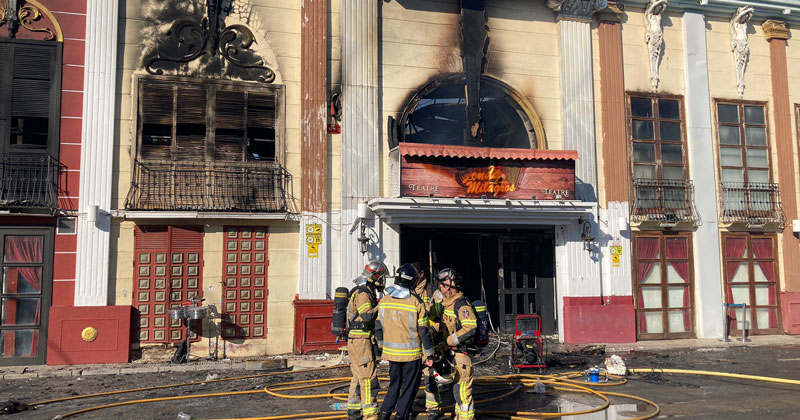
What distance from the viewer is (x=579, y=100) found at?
670 inches

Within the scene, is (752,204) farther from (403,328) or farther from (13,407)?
(13,407)

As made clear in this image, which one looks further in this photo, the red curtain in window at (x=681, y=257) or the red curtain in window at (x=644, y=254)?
the red curtain in window at (x=681, y=257)

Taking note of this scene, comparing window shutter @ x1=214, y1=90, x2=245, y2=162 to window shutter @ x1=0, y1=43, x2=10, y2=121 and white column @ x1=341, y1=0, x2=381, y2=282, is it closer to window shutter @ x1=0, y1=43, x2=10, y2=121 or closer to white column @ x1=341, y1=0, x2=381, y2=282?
white column @ x1=341, y1=0, x2=381, y2=282

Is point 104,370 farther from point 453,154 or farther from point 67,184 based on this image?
point 453,154

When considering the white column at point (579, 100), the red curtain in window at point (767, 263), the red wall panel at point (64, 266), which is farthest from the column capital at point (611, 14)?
the red wall panel at point (64, 266)

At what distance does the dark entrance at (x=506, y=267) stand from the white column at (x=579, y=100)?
1755mm

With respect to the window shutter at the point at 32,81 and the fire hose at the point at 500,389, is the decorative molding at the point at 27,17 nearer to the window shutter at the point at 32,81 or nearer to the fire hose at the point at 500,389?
the window shutter at the point at 32,81

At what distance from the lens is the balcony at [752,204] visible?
1759 centimetres

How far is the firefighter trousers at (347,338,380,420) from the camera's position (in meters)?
7.84

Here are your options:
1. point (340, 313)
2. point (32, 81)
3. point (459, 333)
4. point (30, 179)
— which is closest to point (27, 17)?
point (32, 81)

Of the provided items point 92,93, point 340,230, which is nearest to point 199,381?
point 340,230

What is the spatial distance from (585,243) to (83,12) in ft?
44.3

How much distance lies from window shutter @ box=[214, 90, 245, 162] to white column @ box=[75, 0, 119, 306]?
2.30 m

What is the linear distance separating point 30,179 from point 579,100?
1369 cm
